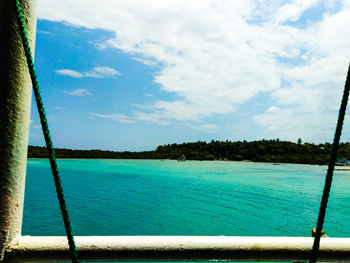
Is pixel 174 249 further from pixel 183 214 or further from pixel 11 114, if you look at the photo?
pixel 183 214

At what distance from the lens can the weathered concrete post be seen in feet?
3.43

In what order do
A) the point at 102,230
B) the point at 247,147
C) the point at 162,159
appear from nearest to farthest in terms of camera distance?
the point at 102,230 < the point at 247,147 < the point at 162,159

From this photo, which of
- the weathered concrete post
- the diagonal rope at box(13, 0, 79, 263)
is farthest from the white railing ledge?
the diagonal rope at box(13, 0, 79, 263)

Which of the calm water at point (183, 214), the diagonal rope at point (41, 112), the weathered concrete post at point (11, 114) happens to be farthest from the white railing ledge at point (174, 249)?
the calm water at point (183, 214)

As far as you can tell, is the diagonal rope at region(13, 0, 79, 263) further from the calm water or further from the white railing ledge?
the calm water

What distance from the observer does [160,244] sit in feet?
3.67

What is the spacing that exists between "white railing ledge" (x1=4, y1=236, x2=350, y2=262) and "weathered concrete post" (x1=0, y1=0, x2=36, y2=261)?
0.41 ft

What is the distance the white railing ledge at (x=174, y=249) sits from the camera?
43.2 inches

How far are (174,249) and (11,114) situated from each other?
88 centimetres

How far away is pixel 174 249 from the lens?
1.12 meters

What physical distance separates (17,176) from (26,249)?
311mm

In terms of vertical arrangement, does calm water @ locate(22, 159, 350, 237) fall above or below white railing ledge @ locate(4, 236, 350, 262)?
below

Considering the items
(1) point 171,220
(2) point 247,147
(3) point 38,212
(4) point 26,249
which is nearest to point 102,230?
(1) point 171,220

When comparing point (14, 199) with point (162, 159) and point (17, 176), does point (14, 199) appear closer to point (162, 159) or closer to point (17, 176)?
point (17, 176)
